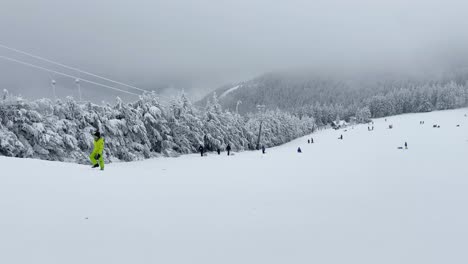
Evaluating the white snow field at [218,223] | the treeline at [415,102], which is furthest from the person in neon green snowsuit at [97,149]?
the treeline at [415,102]

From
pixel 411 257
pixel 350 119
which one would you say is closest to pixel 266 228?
pixel 411 257

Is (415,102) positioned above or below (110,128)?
above

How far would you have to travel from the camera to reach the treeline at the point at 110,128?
65.7ft

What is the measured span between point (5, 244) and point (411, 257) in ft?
18.0

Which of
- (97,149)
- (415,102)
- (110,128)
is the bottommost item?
(97,149)

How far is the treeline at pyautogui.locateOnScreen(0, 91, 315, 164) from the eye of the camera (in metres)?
20.0

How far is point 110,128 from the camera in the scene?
25219 millimetres

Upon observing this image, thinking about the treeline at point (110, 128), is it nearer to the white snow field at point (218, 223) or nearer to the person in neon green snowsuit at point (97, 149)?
the person in neon green snowsuit at point (97, 149)

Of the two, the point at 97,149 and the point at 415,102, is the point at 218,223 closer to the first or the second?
the point at 97,149

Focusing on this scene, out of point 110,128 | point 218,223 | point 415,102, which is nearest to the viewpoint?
point 218,223

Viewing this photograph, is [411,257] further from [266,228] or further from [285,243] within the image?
[266,228]

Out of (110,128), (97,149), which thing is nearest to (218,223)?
(97,149)

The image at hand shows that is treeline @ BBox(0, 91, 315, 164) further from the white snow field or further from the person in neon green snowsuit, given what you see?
the white snow field

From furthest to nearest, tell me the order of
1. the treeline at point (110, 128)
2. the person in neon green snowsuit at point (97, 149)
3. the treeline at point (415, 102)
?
the treeline at point (415, 102) → the treeline at point (110, 128) → the person in neon green snowsuit at point (97, 149)
